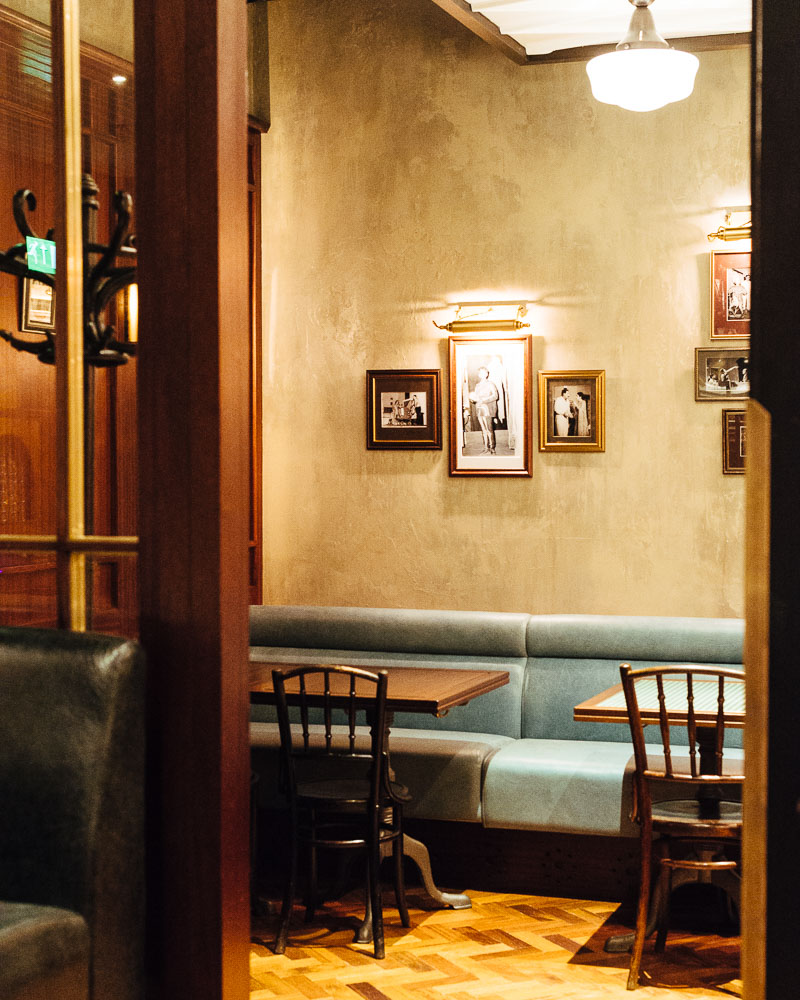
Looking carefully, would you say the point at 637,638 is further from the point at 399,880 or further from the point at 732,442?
the point at 399,880

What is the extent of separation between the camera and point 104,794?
1985mm

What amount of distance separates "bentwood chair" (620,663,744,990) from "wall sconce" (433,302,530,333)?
2.13 metres

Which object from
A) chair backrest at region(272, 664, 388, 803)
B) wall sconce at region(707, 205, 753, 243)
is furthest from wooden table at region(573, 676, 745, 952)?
wall sconce at region(707, 205, 753, 243)

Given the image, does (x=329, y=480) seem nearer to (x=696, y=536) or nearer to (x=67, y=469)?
(x=696, y=536)

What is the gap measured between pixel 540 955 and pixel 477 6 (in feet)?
12.2

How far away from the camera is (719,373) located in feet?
18.4

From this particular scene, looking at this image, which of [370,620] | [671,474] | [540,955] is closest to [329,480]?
[370,620]

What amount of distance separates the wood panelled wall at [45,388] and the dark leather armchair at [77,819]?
0.48 feet

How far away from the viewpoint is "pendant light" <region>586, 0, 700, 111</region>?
423 centimetres

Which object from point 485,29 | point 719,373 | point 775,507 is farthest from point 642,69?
point 775,507

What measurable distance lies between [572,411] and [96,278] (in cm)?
386

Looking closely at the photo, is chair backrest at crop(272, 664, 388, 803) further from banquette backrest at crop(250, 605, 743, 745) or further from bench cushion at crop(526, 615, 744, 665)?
bench cushion at crop(526, 615, 744, 665)

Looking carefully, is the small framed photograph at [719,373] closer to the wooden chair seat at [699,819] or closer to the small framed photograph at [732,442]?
the small framed photograph at [732,442]

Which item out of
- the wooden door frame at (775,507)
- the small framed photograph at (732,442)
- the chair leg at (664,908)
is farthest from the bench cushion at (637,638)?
the wooden door frame at (775,507)
